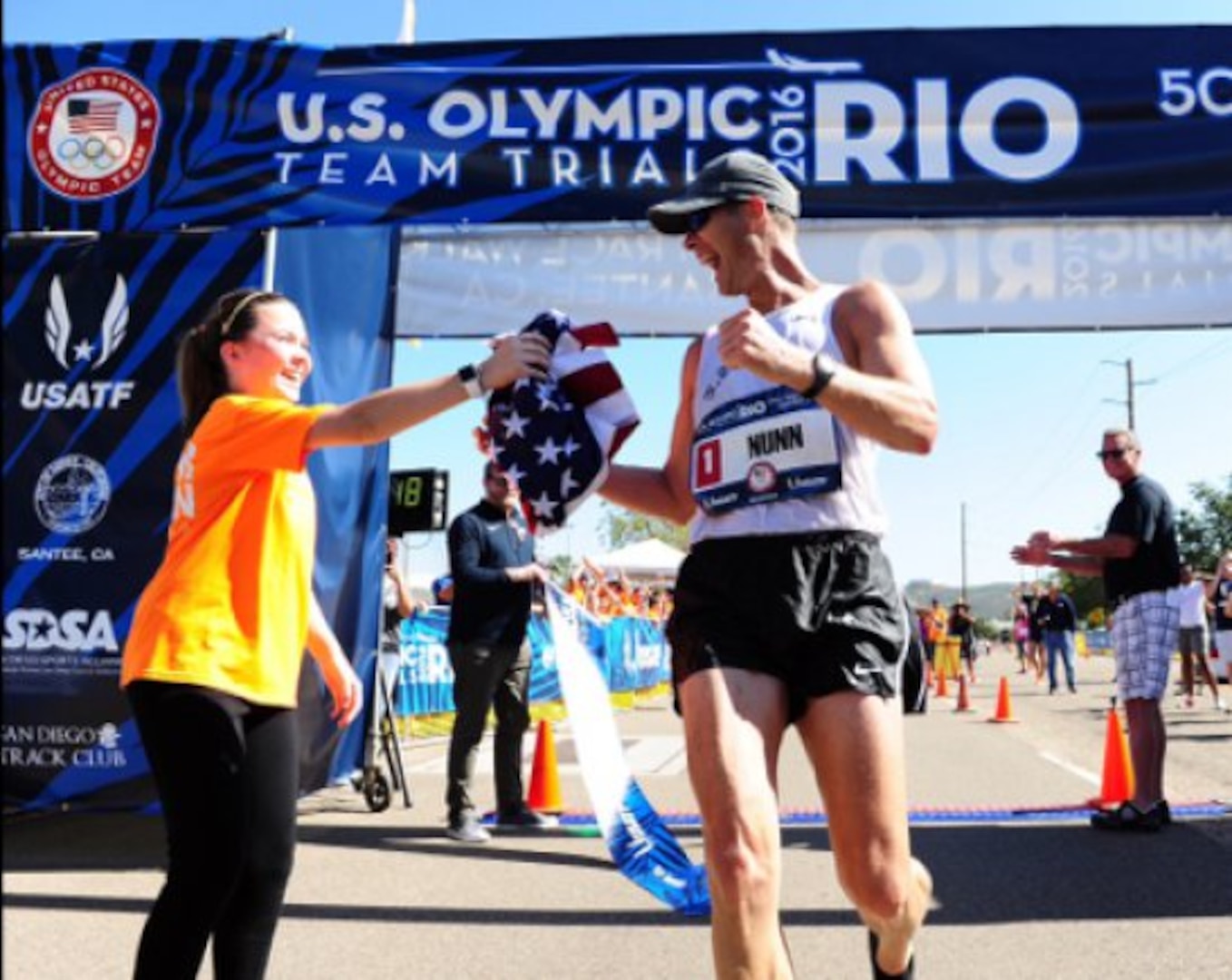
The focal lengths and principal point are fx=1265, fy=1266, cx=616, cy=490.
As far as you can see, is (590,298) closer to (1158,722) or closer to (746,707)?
(1158,722)

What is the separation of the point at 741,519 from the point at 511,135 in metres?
4.38

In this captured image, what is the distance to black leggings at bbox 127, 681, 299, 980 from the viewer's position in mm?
2721

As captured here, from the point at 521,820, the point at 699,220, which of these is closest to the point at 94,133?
the point at 521,820

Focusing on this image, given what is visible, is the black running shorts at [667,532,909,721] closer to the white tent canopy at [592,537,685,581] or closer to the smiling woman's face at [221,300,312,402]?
the smiling woman's face at [221,300,312,402]

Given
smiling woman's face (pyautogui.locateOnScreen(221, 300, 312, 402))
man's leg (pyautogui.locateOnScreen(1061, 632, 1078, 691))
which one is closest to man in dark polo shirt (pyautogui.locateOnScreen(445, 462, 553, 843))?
smiling woman's face (pyautogui.locateOnScreen(221, 300, 312, 402))

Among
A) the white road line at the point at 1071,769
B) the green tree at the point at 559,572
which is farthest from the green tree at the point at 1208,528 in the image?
the white road line at the point at 1071,769

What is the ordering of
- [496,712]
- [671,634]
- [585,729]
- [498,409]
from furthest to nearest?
1. [496,712]
2. [585,729]
3. [498,409]
4. [671,634]

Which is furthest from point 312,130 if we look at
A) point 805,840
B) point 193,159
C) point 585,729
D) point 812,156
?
point 805,840

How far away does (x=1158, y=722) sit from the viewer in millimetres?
6812

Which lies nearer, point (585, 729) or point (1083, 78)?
point (585, 729)

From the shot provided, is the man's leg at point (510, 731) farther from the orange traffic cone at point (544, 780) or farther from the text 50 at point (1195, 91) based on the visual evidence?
the text 50 at point (1195, 91)

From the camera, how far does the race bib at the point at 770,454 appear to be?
287 centimetres

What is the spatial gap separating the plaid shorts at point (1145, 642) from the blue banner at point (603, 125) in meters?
2.13

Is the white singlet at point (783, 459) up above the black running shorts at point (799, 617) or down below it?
above
